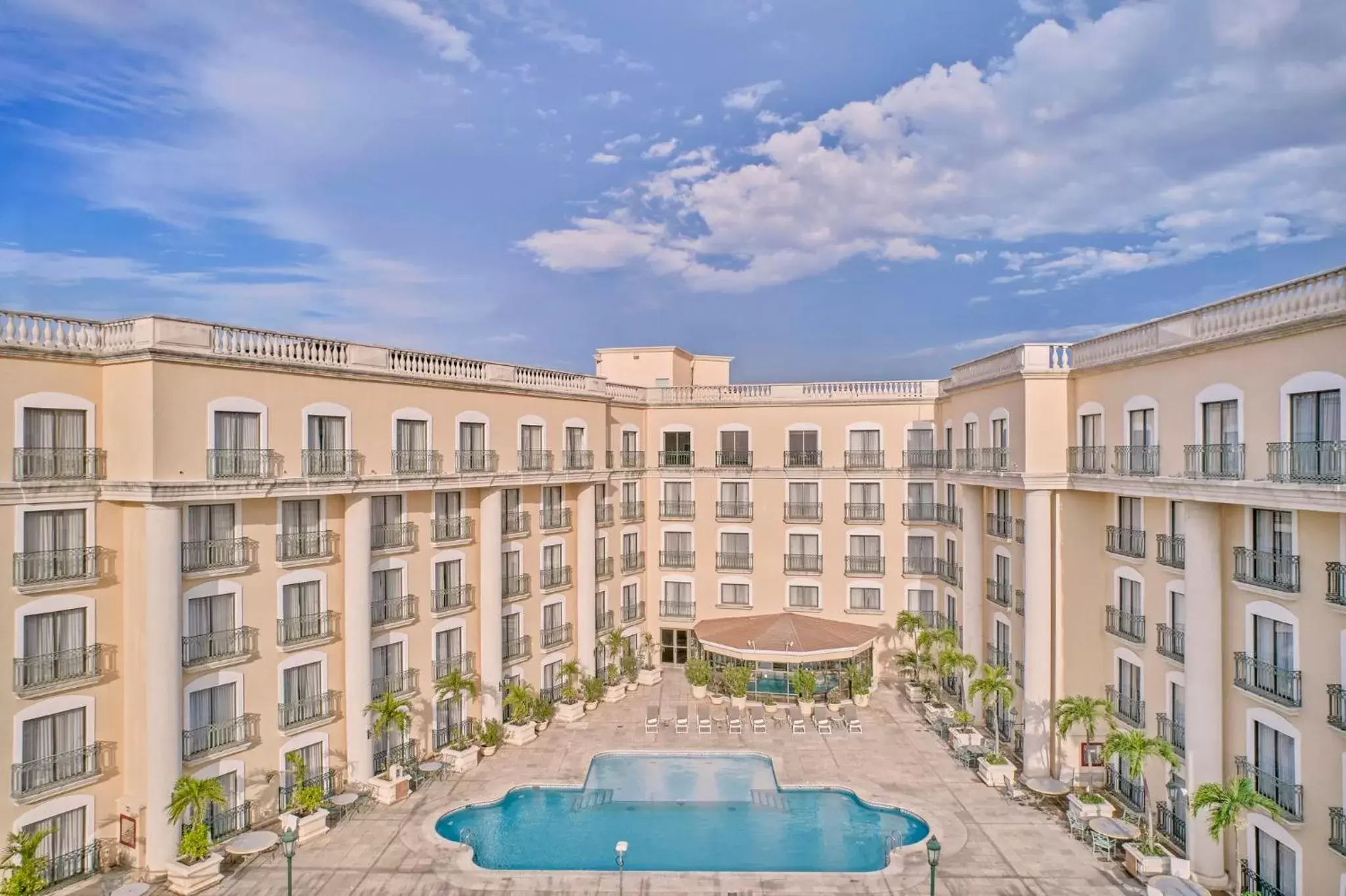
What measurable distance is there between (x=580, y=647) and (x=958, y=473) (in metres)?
17.8

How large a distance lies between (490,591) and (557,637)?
5367 millimetres

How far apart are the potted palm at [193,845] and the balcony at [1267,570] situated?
26.0 metres

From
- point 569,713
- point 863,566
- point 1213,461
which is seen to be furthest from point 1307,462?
point 569,713

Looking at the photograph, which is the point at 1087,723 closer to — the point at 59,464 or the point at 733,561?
the point at 733,561

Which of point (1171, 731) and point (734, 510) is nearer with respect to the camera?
point (1171, 731)

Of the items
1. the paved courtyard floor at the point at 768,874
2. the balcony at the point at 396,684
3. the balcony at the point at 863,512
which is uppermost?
the balcony at the point at 863,512

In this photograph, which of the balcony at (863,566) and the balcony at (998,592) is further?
the balcony at (863,566)

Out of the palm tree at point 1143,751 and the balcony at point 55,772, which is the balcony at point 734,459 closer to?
the palm tree at point 1143,751

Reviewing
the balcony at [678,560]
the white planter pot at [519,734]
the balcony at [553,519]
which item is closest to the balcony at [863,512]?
the balcony at [678,560]

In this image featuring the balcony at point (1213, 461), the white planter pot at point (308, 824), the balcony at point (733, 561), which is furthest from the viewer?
the balcony at point (733, 561)

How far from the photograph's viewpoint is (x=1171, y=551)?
70.4ft

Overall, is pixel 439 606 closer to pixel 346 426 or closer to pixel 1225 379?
pixel 346 426

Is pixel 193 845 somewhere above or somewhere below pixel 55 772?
below

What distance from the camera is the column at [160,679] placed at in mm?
19734
